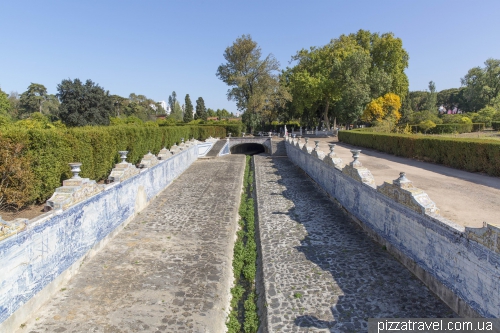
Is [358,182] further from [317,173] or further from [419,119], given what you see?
[419,119]

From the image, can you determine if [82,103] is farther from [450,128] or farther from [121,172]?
[450,128]

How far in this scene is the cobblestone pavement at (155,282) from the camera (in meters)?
4.98

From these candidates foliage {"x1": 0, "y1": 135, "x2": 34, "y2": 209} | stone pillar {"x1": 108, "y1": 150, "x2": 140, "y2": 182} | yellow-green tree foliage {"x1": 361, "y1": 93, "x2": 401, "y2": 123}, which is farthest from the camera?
yellow-green tree foliage {"x1": 361, "y1": 93, "x2": 401, "y2": 123}

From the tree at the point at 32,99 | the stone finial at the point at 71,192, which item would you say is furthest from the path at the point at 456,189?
the tree at the point at 32,99

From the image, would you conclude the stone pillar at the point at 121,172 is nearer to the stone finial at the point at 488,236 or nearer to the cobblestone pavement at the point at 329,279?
the cobblestone pavement at the point at 329,279

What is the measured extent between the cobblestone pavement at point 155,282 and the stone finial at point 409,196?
3837mm

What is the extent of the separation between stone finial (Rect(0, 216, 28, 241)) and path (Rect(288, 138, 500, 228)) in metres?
7.96

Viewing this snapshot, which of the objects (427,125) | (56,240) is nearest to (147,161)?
(56,240)

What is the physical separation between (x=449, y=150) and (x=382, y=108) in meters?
24.5

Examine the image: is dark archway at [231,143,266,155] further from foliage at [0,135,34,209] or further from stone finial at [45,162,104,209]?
stone finial at [45,162,104,209]

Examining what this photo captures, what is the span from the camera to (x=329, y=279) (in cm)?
620

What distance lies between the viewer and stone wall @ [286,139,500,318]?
13.7 feet

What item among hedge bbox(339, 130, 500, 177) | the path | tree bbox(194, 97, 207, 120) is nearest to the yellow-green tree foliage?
hedge bbox(339, 130, 500, 177)

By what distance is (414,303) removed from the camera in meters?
5.13
